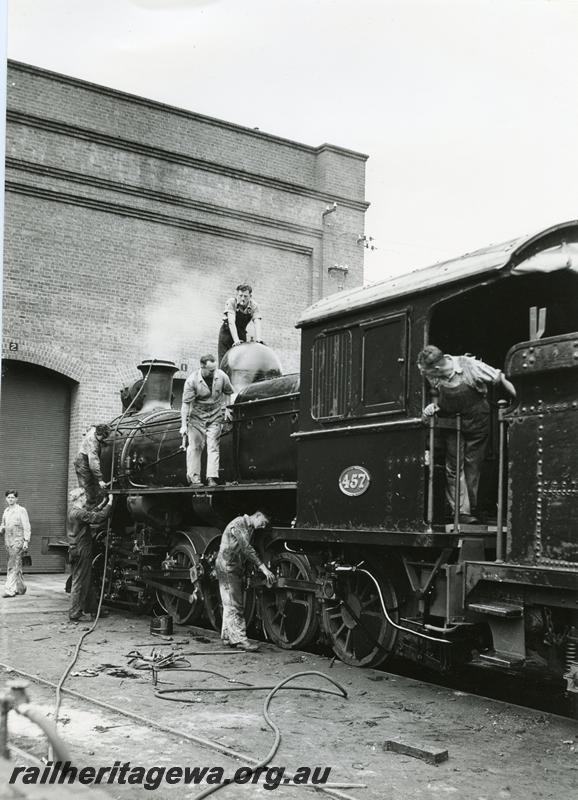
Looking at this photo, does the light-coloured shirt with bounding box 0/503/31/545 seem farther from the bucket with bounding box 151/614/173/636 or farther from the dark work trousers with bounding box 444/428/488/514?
the dark work trousers with bounding box 444/428/488/514

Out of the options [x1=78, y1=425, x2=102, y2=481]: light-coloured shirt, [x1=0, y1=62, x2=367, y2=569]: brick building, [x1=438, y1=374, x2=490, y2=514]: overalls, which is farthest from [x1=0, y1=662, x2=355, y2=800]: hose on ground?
[x1=0, y1=62, x2=367, y2=569]: brick building

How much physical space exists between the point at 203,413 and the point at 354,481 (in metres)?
2.98

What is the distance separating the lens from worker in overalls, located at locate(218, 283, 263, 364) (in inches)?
445

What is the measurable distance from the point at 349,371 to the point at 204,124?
12.0 m

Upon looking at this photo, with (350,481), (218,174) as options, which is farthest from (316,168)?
(350,481)

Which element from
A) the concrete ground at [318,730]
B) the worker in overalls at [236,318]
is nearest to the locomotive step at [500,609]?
the concrete ground at [318,730]

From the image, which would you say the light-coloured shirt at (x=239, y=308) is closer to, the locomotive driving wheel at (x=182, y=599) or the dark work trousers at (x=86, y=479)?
the dark work trousers at (x=86, y=479)

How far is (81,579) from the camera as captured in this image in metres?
11.1

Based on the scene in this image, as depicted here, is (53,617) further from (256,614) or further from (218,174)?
(218,174)

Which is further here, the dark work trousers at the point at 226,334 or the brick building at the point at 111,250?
the brick building at the point at 111,250

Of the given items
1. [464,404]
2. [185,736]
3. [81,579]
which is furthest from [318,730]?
[81,579]

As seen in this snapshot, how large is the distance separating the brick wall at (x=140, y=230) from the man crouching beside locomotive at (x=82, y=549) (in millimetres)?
4785

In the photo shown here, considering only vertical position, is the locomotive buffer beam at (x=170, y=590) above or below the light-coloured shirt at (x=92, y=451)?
below

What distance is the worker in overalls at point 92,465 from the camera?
39.0 ft
